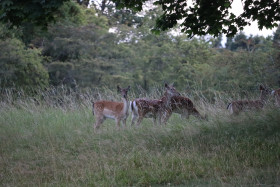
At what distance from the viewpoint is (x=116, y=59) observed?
81.3 feet

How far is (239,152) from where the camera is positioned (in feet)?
22.0

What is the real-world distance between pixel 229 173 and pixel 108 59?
18903 mm

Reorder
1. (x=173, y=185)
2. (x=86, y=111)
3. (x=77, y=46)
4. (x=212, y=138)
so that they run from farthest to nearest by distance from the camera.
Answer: (x=77, y=46) < (x=86, y=111) < (x=212, y=138) < (x=173, y=185)

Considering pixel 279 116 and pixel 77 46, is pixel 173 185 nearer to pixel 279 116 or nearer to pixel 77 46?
pixel 279 116

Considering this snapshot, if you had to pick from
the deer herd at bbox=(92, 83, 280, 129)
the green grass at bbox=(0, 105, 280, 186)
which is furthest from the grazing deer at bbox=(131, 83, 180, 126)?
the green grass at bbox=(0, 105, 280, 186)

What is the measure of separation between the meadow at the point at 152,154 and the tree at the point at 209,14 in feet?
6.30

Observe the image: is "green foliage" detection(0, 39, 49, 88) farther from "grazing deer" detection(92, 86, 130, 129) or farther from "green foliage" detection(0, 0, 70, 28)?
"green foliage" detection(0, 0, 70, 28)

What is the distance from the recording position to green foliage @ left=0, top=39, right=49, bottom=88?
1848 cm

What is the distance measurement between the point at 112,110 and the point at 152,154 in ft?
12.1

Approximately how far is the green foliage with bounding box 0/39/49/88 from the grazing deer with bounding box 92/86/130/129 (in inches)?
333

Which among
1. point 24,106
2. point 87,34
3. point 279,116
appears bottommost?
point 24,106

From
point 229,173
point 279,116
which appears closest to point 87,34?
point 279,116

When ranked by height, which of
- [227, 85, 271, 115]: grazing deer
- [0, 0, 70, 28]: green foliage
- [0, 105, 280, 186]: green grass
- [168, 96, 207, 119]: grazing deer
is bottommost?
[0, 105, 280, 186]: green grass

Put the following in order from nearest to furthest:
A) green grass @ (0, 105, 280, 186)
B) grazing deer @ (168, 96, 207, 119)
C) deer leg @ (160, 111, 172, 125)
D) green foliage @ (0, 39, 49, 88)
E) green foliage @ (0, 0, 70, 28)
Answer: green grass @ (0, 105, 280, 186) → green foliage @ (0, 0, 70, 28) → deer leg @ (160, 111, 172, 125) → grazing deer @ (168, 96, 207, 119) → green foliage @ (0, 39, 49, 88)
